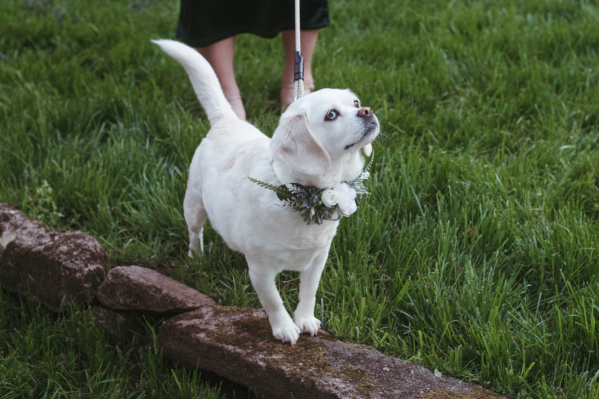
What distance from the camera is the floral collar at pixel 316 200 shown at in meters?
1.58

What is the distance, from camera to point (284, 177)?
162cm

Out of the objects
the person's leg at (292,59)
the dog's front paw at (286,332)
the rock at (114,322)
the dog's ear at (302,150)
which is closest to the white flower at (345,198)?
the dog's ear at (302,150)

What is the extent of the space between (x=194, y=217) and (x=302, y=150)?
3.29 ft

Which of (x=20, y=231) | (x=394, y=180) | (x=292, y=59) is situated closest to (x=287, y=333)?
(x=394, y=180)

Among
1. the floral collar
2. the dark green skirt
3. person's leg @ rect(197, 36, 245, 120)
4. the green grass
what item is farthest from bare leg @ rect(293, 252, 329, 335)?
the dark green skirt

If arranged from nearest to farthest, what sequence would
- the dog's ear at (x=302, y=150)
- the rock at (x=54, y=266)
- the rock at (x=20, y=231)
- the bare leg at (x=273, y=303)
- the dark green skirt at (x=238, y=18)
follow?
the dog's ear at (x=302, y=150)
the bare leg at (x=273, y=303)
the rock at (x=54, y=266)
the rock at (x=20, y=231)
the dark green skirt at (x=238, y=18)

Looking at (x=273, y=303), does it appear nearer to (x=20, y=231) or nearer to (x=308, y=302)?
(x=308, y=302)

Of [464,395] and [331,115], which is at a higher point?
[331,115]

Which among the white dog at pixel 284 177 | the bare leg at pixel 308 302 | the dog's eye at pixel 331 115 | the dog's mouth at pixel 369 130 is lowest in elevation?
the bare leg at pixel 308 302

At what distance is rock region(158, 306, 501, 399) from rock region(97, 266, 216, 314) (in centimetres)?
8

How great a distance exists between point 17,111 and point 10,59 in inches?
40.8

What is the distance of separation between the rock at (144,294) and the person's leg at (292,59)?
1714mm

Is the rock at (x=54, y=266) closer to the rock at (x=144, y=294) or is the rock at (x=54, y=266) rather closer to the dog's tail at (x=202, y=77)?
the rock at (x=144, y=294)

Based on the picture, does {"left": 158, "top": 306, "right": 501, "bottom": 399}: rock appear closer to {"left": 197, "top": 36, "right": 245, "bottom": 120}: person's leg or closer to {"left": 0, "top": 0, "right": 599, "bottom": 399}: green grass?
{"left": 0, "top": 0, "right": 599, "bottom": 399}: green grass
